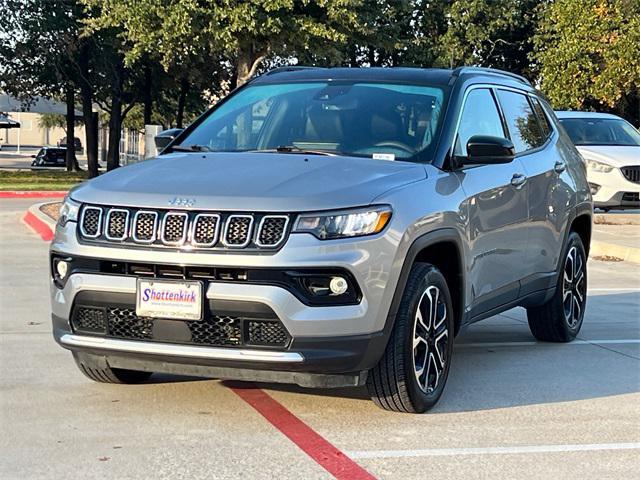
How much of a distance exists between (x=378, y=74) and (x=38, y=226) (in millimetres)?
10466

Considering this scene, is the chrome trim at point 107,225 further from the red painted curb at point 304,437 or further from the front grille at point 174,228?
the red painted curb at point 304,437

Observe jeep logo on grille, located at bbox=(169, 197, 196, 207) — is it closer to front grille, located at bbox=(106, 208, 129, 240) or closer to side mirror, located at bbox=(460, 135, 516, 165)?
front grille, located at bbox=(106, 208, 129, 240)

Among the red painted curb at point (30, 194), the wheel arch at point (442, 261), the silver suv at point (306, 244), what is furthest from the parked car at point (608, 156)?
the red painted curb at point (30, 194)

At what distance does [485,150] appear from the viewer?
5.69m

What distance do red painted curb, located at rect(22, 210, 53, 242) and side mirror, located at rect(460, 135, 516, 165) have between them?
9.66 metres

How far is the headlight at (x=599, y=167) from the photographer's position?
17422 mm

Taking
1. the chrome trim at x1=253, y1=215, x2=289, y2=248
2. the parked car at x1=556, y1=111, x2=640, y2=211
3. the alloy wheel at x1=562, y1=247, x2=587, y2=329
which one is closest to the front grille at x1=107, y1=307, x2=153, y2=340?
the chrome trim at x1=253, y1=215, x2=289, y2=248

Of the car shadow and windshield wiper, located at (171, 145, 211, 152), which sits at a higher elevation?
windshield wiper, located at (171, 145, 211, 152)

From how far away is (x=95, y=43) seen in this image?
115 ft

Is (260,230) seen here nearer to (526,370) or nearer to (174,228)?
(174,228)

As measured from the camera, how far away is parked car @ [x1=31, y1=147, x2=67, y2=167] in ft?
174

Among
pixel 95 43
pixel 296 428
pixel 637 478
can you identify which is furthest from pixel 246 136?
pixel 95 43

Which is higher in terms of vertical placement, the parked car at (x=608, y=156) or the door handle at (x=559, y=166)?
the door handle at (x=559, y=166)

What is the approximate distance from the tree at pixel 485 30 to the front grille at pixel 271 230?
122ft
